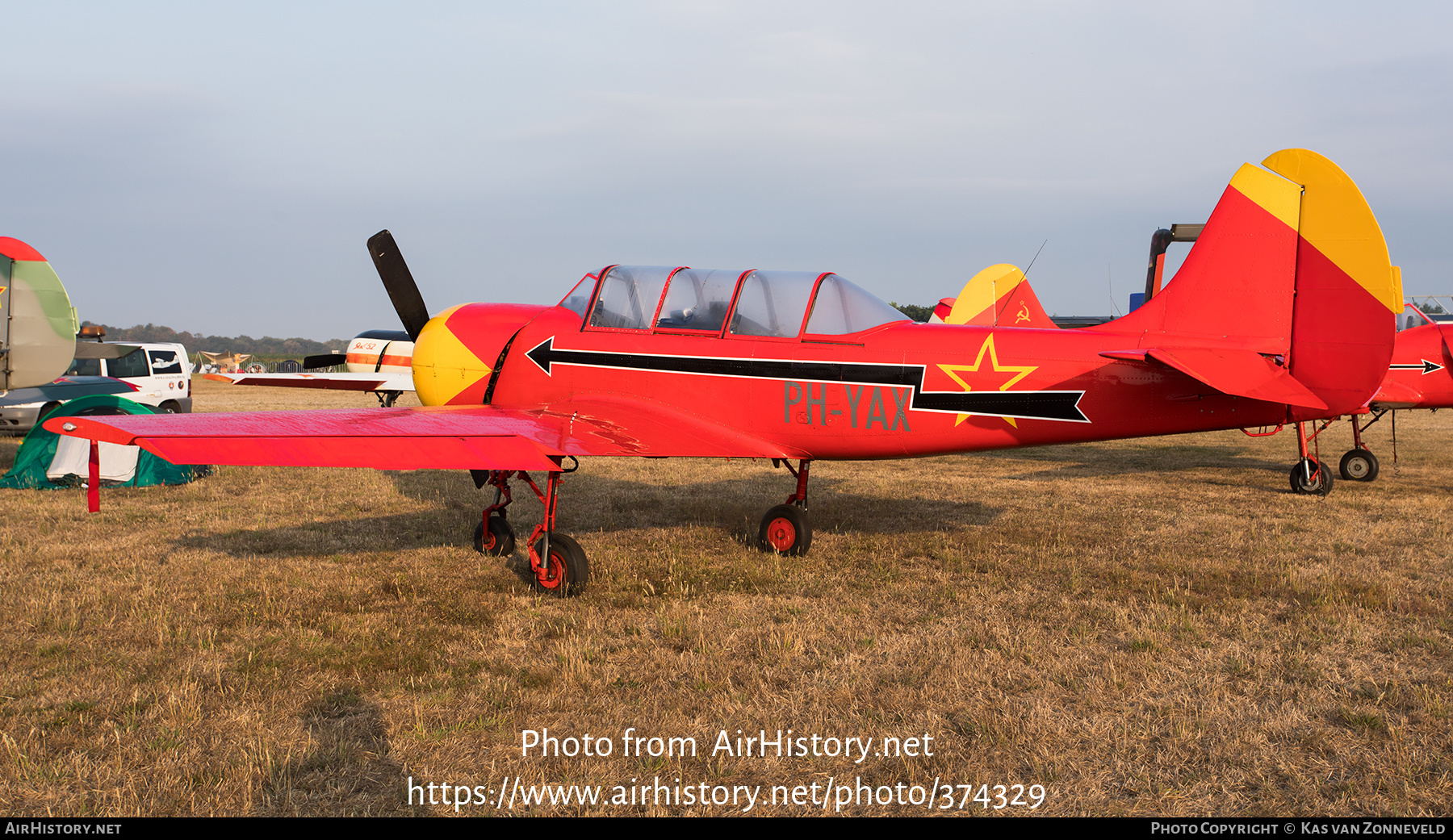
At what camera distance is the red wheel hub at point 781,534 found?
24.4 feet

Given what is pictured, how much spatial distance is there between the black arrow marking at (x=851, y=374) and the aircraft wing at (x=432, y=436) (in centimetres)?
Answer: 38

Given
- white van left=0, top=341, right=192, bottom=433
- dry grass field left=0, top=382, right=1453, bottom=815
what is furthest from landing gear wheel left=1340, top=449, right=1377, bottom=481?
white van left=0, top=341, right=192, bottom=433

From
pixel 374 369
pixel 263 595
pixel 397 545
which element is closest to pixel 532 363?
pixel 397 545

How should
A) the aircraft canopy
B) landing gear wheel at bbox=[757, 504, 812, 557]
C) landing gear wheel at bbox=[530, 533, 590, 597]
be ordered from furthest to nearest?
landing gear wheel at bbox=[757, 504, 812, 557], the aircraft canopy, landing gear wheel at bbox=[530, 533, 590, 597]

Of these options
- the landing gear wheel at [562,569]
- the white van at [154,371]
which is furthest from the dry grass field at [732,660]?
the white van at [154,371]

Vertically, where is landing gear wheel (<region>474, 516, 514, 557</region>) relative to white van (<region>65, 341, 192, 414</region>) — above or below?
below

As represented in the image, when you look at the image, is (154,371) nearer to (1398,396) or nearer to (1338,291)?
(1338,291)

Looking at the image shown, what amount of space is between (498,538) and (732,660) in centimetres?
336

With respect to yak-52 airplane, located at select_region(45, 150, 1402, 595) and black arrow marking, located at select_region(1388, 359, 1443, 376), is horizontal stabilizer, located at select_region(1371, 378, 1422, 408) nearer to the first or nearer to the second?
black arrow marking, located at select_region(1388, 359, 1443, 376)

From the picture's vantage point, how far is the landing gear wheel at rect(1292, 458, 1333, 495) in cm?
1078

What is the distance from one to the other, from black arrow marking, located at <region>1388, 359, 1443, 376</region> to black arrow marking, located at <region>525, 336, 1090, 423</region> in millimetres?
9226

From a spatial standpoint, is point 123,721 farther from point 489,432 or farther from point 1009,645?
point 1009,645

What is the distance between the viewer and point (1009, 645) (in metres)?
5.00

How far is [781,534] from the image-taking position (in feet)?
24.6
